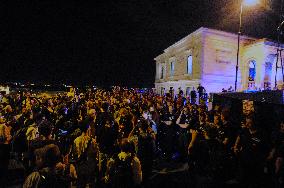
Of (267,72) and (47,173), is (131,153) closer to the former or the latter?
(47,173)

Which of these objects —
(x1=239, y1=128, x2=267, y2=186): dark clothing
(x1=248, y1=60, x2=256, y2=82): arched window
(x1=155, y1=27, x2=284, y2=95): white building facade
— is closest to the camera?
(x1=239, y1=128, x2=267, y2=186): dark clothing

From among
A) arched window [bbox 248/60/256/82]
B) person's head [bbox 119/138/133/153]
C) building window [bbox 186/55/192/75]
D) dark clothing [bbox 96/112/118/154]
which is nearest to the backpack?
person's head [bbox 119/138/133/153]

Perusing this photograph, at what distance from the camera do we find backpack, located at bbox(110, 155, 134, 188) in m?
5.18

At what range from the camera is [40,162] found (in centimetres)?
362

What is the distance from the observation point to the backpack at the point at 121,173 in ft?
17.0

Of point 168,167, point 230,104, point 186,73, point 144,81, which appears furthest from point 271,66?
point 144,81

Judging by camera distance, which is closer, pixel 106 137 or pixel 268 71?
pixel 106 137

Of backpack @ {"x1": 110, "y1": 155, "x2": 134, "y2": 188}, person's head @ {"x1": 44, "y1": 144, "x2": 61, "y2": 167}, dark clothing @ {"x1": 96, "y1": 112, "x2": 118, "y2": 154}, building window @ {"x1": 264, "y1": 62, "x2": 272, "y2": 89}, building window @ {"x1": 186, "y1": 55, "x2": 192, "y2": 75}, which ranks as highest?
building window @ {"x1": 186, "y1": 55, "x2": 192, "y2": 75}

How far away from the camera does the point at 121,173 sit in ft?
17.0

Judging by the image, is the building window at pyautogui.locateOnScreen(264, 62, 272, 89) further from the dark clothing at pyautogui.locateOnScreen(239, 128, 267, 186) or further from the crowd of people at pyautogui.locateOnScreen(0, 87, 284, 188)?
the dark clothing at pyautogui.locateOnScreen(239, 128, 267, 186)

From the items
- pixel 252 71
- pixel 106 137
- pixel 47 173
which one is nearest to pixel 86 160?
pixel 106 137

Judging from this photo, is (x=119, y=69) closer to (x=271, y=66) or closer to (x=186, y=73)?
(x=186, y=73)

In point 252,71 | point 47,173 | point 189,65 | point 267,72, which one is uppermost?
point 189,65

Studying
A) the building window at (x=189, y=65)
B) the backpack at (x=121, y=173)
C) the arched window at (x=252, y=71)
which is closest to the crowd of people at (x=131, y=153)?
the backpack at (x=121, y=173)
